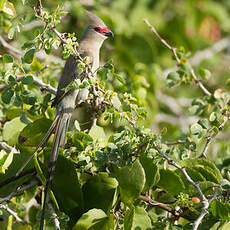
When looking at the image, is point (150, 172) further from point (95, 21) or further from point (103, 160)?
point (95, 21)

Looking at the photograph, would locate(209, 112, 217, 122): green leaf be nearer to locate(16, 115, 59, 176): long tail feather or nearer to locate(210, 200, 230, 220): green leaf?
locate(210, 200, 230, 220): green leaf

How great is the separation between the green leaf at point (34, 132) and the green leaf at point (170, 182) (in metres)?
0.67

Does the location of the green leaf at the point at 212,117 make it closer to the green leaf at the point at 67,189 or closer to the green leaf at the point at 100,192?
the green leaf at the point at 100,192

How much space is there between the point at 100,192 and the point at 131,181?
0.53 feet

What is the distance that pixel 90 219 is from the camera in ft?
6.46

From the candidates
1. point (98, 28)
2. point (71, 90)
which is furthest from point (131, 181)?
point (98, 28)

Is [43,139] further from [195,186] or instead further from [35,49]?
[195,186]

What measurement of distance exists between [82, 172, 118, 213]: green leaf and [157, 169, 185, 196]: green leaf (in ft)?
0.89

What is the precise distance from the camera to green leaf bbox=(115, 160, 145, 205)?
2.01 meters

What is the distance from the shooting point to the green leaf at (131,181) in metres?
2.01

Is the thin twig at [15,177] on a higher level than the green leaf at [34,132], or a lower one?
lower

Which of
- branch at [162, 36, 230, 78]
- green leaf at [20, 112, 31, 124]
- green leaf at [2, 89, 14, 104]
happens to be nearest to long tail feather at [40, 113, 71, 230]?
green leaf at [20, 112, 31, 124]

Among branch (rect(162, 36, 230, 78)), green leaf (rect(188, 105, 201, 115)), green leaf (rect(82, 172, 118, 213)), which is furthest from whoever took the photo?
branch (rect(162, 36, 230, 78))

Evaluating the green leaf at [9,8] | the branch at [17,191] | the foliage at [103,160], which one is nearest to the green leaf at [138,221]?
the foliage at [103,160]
